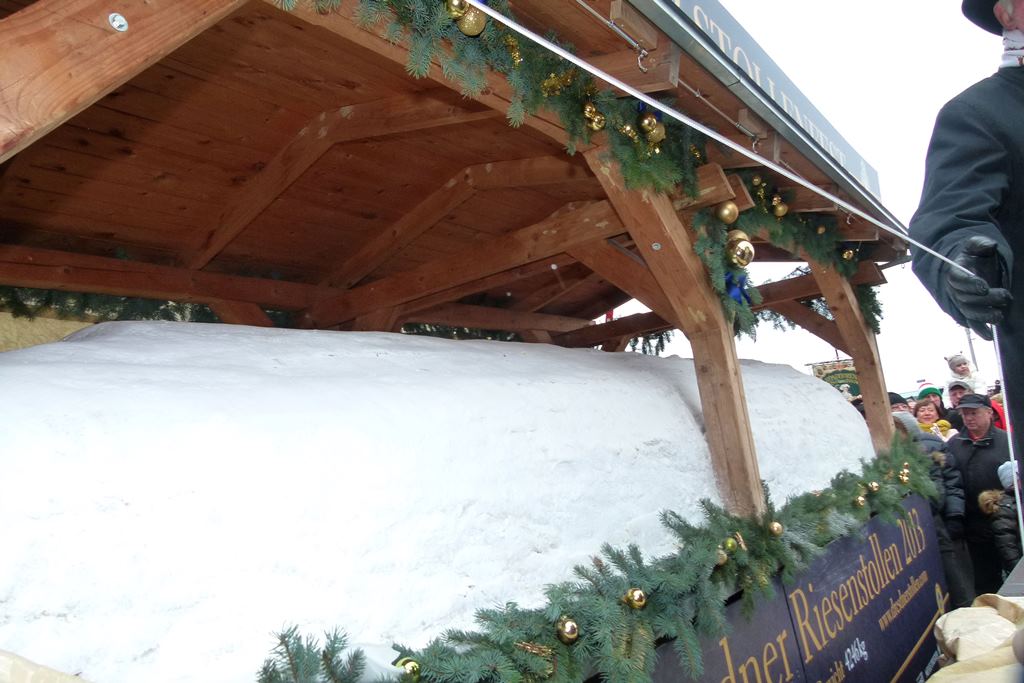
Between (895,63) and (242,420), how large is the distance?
1.65 m

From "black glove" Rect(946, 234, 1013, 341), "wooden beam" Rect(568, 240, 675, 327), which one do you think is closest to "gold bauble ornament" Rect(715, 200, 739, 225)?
"wooden beam" Rect(568, 240, 675, 327)

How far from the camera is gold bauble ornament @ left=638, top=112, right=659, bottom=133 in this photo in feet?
9.47

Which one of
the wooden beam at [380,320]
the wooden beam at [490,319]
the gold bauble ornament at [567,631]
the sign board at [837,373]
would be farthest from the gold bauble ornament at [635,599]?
the sign board at [837,373]

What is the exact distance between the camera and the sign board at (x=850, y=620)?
2822 mm

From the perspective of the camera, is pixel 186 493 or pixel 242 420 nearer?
pixel 186 493

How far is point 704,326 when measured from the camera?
3.32 m

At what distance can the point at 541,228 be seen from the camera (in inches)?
151

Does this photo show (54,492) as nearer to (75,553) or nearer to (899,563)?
(75,553)

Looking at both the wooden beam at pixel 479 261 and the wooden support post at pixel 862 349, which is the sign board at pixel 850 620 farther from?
the wooden beam at pixel 479 261

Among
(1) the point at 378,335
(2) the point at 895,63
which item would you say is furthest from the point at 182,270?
(2) the point at 895,63

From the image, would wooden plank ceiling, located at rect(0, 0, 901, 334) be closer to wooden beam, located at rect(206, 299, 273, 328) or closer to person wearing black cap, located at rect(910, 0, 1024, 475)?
wooden beam, located at rect(206, 299, 273, 328)

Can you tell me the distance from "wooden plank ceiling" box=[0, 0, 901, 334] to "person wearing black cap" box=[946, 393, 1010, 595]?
109cm

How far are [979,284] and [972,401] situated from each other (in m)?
4.07

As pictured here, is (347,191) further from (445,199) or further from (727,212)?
(727,212)
